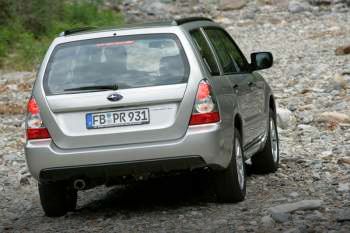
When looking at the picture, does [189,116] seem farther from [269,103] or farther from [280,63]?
[280,63]

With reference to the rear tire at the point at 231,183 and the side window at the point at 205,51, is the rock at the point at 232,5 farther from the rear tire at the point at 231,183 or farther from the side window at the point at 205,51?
the rear tire at the point at 231,183

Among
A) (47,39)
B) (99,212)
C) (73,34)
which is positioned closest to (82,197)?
(99,212)

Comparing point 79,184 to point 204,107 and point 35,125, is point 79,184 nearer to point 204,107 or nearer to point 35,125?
point 35,125

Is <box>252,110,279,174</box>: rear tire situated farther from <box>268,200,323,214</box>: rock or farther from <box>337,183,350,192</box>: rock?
<box>268,200,323,214</box>: rock

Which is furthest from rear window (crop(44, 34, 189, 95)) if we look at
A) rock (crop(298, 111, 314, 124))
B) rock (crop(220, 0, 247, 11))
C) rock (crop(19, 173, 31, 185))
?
rock (crop(220, 0, 247, 11))

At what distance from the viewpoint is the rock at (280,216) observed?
744 cm

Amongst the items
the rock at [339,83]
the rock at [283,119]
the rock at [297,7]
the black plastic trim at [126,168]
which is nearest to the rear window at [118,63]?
the black plastic trim at [126,168]

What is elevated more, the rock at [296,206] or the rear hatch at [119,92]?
the rear hatch at [119,92]

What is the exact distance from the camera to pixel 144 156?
25.7 ft

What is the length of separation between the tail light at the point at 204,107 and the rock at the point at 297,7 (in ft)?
103

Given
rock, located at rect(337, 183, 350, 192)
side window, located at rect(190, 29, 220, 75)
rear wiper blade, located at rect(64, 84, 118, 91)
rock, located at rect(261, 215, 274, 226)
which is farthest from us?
rock, located at rect(337, 183, 350, 192)

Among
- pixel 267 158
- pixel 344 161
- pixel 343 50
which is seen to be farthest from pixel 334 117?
pixel 343 50

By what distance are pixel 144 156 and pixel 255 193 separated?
164 cm

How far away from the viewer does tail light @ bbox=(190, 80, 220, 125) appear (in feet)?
25.8
